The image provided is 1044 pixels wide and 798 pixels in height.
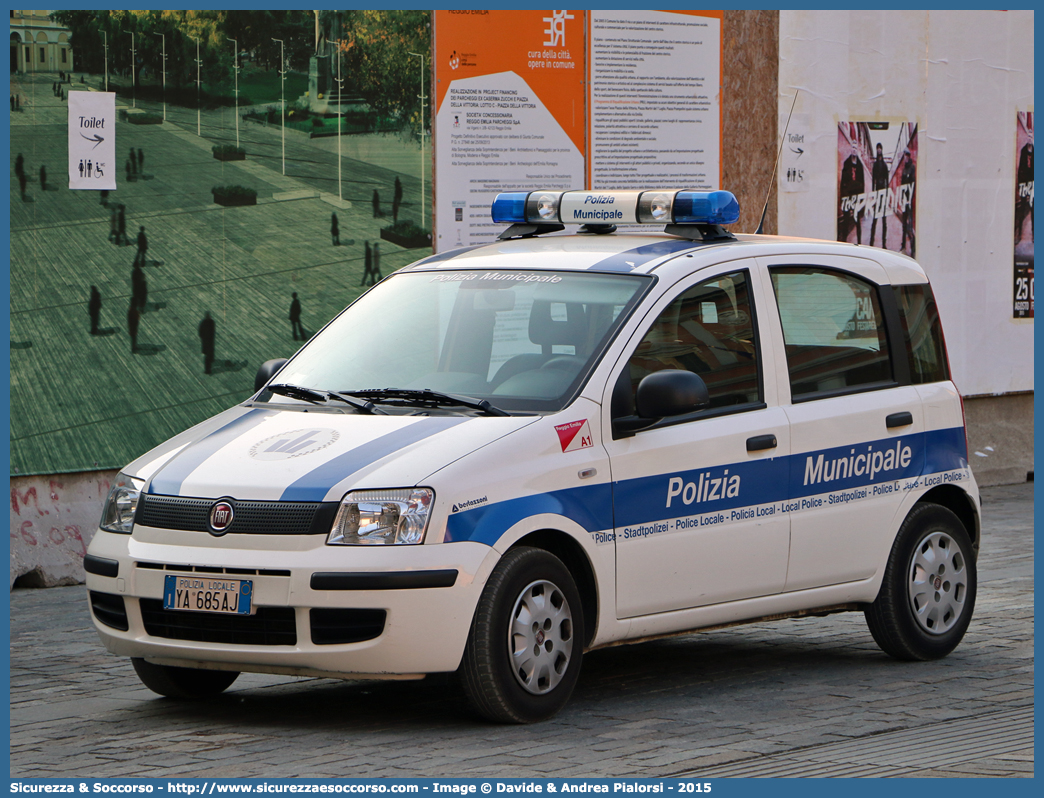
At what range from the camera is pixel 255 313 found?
37.4ft

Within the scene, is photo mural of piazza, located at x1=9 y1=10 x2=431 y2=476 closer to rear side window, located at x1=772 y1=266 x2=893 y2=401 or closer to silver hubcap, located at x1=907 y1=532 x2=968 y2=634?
rear side window, located at x1=772 y1=266 x2=893 y2=401

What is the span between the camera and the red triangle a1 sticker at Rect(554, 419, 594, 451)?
6.36 m

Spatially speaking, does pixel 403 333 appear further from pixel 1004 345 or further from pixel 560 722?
pixel 1004 345

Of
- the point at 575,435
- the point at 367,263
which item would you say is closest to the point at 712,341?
the point at 575,435

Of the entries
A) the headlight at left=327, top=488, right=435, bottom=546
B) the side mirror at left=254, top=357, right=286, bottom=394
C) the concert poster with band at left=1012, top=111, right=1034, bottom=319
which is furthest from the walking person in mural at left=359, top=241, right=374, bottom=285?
the concert poster with band at left=1012, top=111, right=1034, bottom=319

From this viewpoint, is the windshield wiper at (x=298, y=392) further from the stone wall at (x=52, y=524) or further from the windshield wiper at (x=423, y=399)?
the stone wall at (x=52, y=524)

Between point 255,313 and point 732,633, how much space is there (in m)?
4.42

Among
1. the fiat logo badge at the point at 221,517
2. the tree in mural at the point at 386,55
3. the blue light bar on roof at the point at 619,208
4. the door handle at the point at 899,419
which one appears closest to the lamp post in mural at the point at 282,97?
the tree in mural at the point at 386,55

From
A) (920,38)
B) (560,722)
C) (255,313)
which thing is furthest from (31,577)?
(920,38)

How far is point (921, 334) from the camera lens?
8125 mm

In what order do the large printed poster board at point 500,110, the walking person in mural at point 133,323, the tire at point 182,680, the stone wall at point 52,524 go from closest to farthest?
the tire at point 182,680, the stone wall at point 52,524, the walking person in mural at point 133,323, the large printed poster board at point 500,110

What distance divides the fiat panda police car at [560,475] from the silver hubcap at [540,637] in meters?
0.01

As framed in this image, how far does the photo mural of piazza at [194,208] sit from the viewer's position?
10.4m

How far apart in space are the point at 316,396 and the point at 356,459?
30.8 inches
